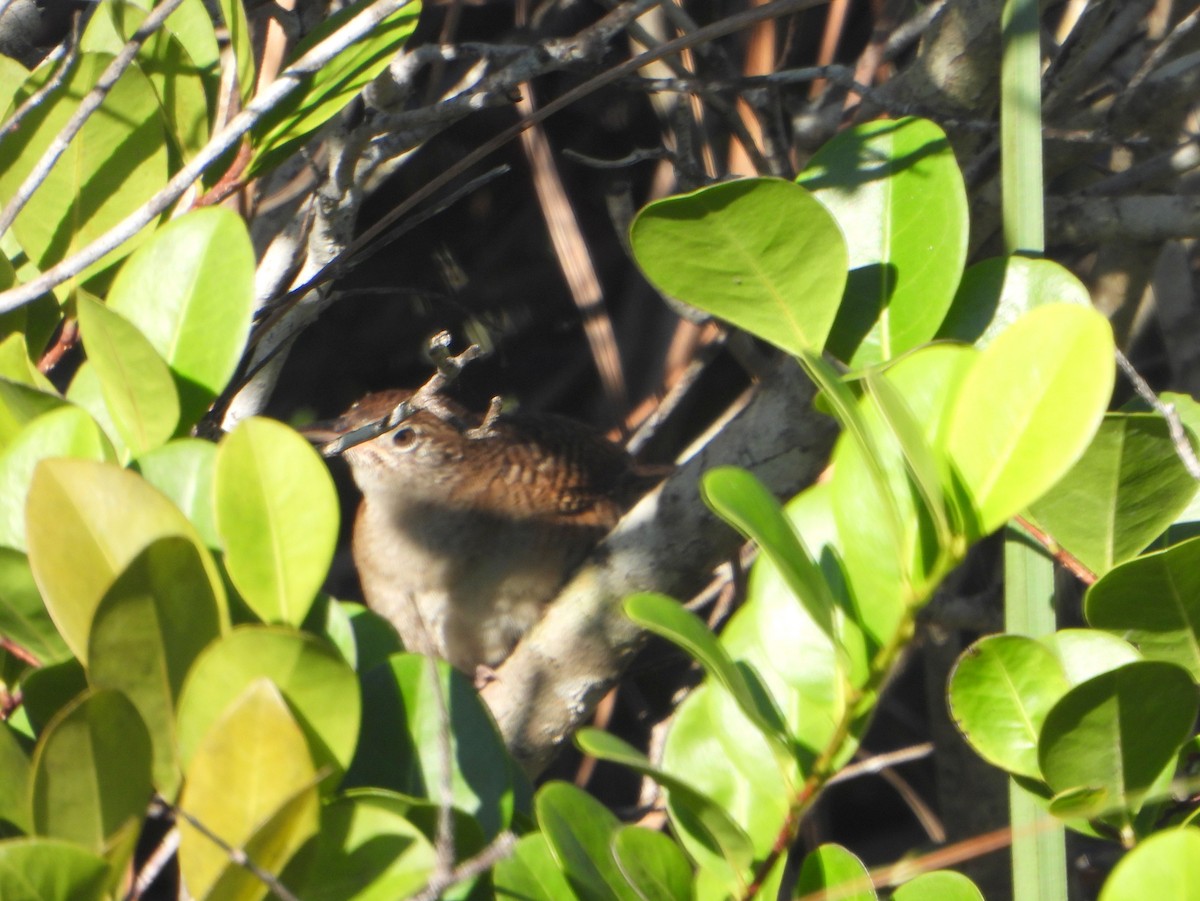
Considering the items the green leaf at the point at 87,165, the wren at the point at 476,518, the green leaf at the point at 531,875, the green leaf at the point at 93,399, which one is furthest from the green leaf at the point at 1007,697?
the wren at the point at 476,518

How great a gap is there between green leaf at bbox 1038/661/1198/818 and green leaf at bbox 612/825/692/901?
21cm

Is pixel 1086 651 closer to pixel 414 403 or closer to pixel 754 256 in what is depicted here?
pixel 754 256

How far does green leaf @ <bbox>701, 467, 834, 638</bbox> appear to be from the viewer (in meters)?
0.55

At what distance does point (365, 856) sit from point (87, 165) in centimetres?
59

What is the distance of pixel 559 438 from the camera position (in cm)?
245

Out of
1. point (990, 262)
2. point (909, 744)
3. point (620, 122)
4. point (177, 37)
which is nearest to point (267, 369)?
point (177, 37)

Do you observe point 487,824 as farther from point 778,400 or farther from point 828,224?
point 778,400

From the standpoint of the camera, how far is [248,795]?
0.55 meters

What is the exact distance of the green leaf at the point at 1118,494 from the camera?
0.69 metres

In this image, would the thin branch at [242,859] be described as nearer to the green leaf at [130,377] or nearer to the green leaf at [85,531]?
the green leaf at [85,531]

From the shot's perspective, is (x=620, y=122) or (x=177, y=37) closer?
(x=177, y=37)

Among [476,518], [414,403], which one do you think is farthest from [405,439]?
[414,403]

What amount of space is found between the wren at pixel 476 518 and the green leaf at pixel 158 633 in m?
1.45

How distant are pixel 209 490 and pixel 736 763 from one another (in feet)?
1.12
